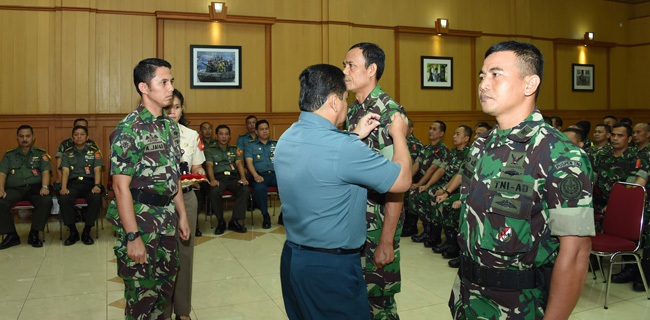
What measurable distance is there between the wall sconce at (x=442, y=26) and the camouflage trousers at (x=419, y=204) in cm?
435

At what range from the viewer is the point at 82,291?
404 cm

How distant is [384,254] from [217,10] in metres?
6.43

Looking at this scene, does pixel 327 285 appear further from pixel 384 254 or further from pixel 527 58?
pixel 527 58

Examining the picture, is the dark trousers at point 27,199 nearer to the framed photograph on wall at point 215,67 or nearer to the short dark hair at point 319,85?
the framed photograph on wall at point 215,67

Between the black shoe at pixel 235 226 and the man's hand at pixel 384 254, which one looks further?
the black shoe at pixel 235 226

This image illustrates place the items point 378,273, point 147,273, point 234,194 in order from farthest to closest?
point 234,194 < point 147,273 < point 378,273

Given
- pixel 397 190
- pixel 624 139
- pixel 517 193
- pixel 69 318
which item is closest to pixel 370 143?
pixel 397 190

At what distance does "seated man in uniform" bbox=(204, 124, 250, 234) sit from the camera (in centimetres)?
645

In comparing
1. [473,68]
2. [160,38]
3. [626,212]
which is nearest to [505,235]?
[626,212]

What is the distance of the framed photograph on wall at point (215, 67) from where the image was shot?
25.6ft

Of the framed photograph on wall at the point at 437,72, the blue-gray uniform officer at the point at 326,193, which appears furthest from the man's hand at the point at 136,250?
the framed photograph on wall at the point at 437,72

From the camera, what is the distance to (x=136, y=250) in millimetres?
2357

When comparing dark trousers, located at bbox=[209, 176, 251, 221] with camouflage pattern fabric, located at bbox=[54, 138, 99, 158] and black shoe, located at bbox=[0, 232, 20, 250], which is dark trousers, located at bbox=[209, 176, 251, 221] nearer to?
camouflage pattern fabric, located at bbox=[54, 138, 99, 158]

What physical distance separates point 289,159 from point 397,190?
0.42m
